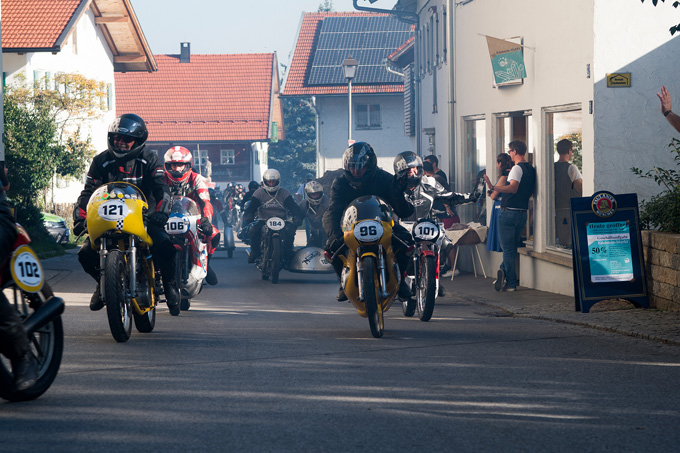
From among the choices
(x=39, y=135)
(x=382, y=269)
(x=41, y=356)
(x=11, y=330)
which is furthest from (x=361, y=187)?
(x=39, y=135)

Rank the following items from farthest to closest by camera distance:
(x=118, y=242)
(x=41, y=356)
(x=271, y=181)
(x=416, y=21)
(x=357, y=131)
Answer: (x=357, y=131), (x=416, y=21), (x=271, y=181), (x=118, y=242), (x=41, y=356)

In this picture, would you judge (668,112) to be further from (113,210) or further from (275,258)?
(275,258)

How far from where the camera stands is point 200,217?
41.7 ft

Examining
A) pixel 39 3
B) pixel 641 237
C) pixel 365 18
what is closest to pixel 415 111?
pixel 39 3

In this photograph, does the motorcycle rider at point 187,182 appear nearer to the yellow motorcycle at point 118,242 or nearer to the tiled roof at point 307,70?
the yellow motorcycle at point 118,242

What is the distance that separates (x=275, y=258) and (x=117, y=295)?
894 cm

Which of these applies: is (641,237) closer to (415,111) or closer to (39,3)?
(415,111)

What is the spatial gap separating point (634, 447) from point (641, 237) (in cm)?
680

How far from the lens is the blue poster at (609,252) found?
1169cm

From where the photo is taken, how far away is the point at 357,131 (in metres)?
56.3

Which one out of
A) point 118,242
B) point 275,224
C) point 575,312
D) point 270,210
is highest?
point 270,210

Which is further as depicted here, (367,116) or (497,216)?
(367,116)

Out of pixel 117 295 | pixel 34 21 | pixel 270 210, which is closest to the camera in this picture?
pixel 117 295

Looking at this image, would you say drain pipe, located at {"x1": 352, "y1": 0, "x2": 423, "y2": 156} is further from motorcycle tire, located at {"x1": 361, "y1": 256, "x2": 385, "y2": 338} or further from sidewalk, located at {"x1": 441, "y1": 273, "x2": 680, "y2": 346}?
motorcycle tire, located at {"x1": 361, "y1": 256, "x2": 385, "y2": 338}
